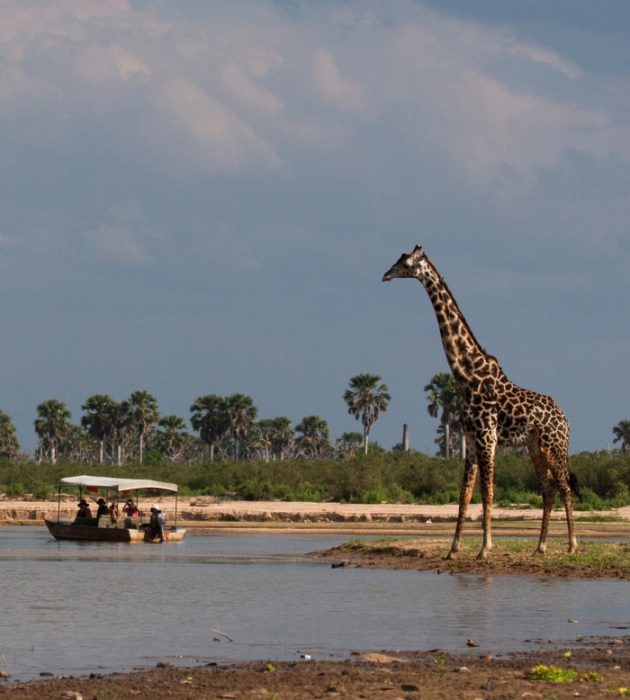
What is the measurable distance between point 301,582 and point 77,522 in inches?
820

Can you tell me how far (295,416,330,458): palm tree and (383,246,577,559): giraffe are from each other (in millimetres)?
114516

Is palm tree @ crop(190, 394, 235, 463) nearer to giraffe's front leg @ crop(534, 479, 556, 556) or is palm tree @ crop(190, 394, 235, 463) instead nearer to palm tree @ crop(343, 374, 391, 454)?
palm tree @ crop(343, 374, 391, 454)

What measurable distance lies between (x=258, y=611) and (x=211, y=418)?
11541cm

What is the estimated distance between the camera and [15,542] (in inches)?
1725

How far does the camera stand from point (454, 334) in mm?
30734

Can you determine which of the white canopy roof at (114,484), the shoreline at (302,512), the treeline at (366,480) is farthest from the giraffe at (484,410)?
the treeline at (366,480)

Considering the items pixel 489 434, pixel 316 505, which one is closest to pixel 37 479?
pixel 316 505

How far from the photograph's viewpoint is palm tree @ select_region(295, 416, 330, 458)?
5743 inches

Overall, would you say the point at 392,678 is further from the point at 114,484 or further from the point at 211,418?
the point at 211,418

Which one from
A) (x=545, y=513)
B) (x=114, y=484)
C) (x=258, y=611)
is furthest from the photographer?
(x=114, y=484)

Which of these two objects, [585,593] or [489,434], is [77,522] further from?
[585,593]

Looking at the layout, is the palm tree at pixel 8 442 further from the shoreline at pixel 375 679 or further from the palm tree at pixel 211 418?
the shoreline at pixel 375 679

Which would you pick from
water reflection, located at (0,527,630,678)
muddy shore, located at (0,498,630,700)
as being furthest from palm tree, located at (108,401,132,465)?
muddy shore, located at (0,498,630,700)

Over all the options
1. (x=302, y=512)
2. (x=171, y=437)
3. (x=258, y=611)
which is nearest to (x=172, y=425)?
(x=171, y=437)
